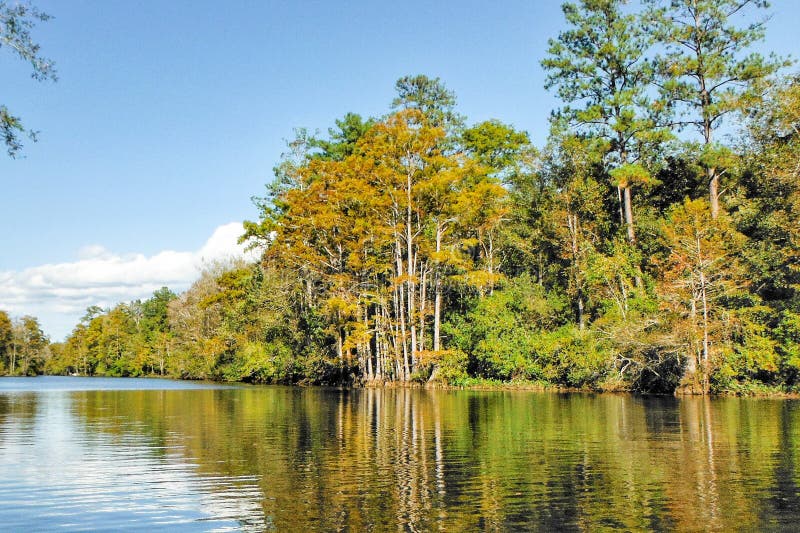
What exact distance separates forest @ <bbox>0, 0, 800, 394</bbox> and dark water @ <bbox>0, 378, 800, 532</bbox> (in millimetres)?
11860

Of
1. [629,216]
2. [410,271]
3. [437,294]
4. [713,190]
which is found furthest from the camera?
[437,294]

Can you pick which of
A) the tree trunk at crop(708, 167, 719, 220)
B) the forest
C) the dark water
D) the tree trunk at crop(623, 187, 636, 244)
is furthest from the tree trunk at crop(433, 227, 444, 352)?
the dark water

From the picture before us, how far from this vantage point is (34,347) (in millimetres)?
143375

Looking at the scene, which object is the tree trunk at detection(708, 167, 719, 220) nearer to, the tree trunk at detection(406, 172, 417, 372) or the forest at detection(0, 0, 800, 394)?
the forest at detection(0, 0, 800, 394)

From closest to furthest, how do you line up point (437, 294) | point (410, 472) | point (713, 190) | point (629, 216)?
point (410, 472) < point (713, 190) < point (629, 216) < point (437, 294)

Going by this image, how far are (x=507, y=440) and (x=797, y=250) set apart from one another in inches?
916

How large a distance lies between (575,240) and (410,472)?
1312 inches

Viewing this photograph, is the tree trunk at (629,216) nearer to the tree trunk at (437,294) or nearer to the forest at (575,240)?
the forest at (575,240)

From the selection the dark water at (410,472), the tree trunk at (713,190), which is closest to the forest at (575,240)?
the tree trunk at (713,190)

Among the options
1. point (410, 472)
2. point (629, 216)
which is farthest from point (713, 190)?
point (410, 472)

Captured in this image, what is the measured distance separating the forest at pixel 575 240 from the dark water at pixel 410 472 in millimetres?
11860

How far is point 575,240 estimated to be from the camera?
44.1 m

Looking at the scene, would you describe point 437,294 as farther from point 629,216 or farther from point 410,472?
point 410,472

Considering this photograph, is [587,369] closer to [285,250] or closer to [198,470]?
[285,250]
